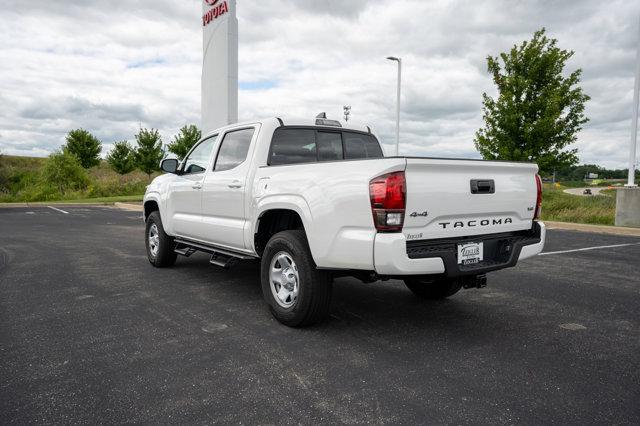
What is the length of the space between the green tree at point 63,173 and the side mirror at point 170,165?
94.5 ft

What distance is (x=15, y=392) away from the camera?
2965 mm

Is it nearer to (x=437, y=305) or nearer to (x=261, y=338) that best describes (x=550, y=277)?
(x=437, y=305)

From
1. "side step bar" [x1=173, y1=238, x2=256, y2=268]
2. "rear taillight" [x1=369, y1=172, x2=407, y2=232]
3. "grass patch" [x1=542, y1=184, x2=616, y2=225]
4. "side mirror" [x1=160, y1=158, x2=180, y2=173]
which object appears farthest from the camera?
"grass patch" [x1=542, y1=184, x2=616, y2=225]

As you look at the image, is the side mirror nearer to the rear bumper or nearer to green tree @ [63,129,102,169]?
the rear bumper

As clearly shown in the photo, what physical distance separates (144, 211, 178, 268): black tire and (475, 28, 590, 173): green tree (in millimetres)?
14678

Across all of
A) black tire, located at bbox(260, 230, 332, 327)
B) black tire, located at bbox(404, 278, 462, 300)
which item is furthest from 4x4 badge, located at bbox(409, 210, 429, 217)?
black tire, located at bbox(404, 278, 462, 300)

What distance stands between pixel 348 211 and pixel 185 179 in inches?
126

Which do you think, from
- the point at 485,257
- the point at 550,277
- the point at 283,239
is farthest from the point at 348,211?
the point at 550,277

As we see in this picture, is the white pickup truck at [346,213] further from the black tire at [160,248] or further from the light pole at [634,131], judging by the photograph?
the light pole at [634,131]

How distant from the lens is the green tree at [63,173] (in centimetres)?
3159

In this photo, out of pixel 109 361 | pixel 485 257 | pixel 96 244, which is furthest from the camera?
pixel 96 244

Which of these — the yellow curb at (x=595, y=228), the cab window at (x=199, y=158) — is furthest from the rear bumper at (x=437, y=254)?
the yellow curb at (x=595, y=228)

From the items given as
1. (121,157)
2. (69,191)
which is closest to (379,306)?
(69,191)

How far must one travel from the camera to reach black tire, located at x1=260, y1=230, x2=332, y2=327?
157 inches
